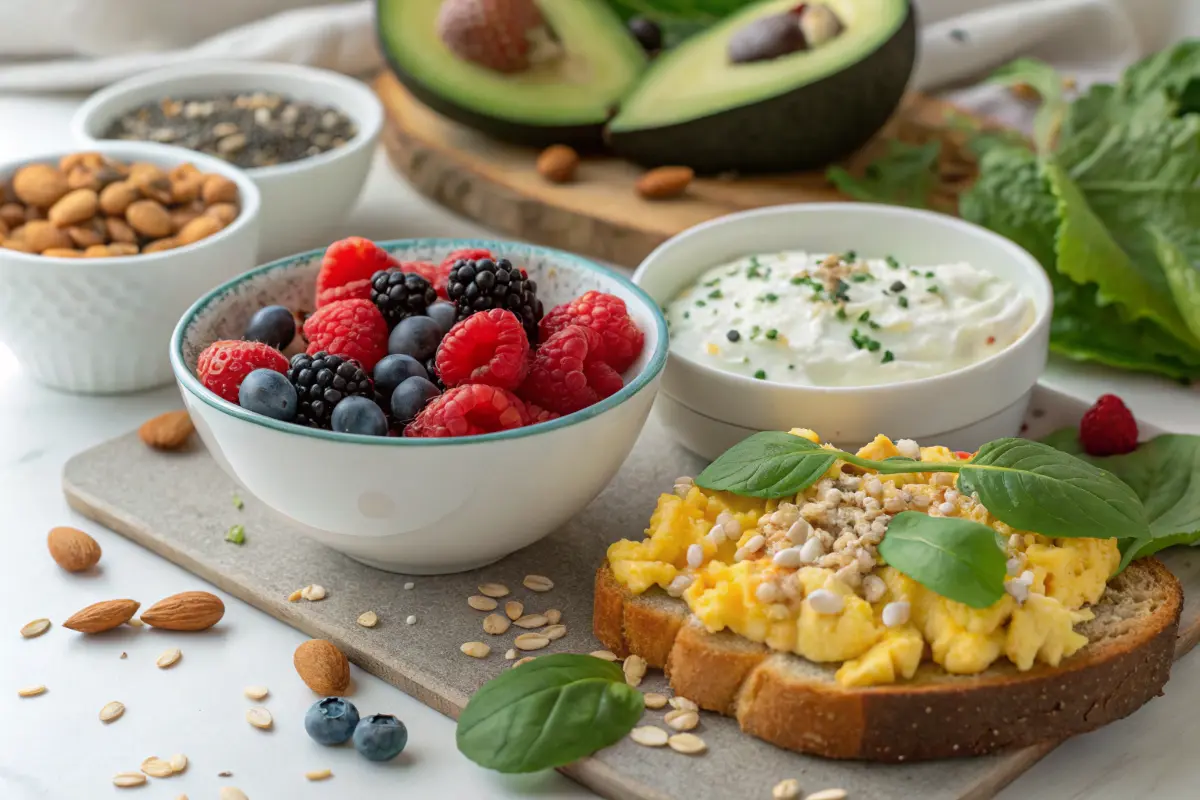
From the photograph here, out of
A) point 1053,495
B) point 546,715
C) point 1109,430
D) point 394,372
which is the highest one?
point 394,372

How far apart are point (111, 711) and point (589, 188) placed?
5.49 ft

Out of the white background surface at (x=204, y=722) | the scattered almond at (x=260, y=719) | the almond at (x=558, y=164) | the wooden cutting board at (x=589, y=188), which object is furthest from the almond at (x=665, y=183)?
the scattered almond at (x=260, y=719)

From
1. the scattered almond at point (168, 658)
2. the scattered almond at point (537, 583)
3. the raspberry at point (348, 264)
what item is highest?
the raspberry at point (348, 264)

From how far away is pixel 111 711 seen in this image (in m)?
1.65

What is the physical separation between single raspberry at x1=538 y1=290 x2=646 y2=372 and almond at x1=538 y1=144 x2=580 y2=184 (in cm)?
109

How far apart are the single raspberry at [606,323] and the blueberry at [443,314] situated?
124 millimetres

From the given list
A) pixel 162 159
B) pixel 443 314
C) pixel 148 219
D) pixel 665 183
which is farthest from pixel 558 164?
pixel 443 314

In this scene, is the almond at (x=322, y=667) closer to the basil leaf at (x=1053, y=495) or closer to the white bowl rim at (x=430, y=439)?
the white bowl rim at (x=430, y=439)

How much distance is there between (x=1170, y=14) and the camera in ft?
14.0

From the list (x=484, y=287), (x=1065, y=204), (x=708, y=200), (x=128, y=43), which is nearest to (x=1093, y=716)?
(x=484, y=287)

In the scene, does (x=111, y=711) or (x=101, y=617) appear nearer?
(x=111, y=711)

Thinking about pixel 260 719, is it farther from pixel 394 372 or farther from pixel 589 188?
pixel 589 188

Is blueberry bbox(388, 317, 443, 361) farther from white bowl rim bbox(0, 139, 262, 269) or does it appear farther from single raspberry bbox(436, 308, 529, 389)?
white bowl rim bbox(0, 139, 262, 269)

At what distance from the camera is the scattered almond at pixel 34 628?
1.81 m
